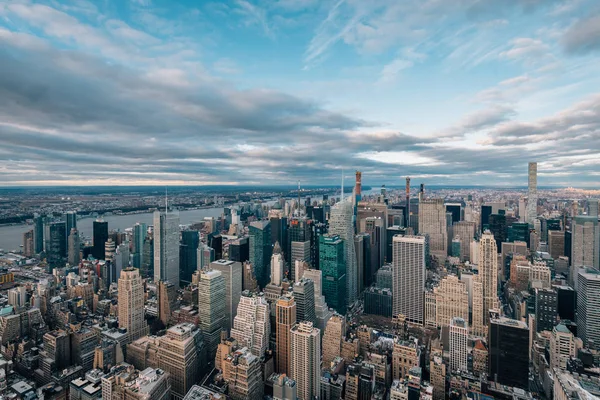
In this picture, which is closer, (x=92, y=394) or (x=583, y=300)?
(x=92, y=394)

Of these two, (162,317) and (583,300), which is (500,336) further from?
(162,317)

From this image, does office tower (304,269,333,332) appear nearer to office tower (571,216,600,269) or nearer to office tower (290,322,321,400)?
office tower (290,322,321,400)

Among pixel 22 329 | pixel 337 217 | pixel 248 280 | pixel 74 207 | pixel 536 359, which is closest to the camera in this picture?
pixel 536 359

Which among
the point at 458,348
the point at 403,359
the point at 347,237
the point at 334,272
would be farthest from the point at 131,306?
the point at 458,348

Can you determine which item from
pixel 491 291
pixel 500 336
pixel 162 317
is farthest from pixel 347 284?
pixel 162 317

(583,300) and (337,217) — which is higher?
(337,217)

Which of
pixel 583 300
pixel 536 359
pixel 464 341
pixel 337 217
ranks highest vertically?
pixel 337 217

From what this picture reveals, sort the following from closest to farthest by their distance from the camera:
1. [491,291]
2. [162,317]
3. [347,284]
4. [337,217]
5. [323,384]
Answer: [323,384]
[162,317]
[491,291]
[347,284]
[337,217]
